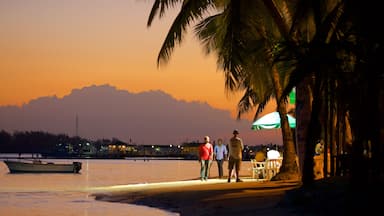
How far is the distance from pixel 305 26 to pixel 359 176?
6502 millimetres

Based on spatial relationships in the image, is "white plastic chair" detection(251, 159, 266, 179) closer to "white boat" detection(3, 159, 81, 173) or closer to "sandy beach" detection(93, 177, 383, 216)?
"sandy beach" detection(93, 177, 383, 216)

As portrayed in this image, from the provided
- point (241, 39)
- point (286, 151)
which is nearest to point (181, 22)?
point (241, 39)

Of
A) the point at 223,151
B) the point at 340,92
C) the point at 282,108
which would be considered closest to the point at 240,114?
the point at 223,151

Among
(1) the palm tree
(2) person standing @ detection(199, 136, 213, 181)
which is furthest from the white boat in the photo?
(1) the palm tree

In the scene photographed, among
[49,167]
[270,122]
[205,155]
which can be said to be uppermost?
[270,122]

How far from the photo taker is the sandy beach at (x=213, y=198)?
14.4 m

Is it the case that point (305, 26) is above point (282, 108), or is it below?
above

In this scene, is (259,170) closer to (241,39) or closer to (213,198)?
(241,39)

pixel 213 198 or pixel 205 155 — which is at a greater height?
pixel 205 155

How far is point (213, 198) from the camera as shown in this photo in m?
17.2

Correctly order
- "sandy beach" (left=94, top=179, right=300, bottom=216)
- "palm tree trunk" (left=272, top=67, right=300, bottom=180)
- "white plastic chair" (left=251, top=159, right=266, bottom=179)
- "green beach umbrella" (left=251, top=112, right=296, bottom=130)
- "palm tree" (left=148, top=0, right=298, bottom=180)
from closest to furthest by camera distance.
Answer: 1. "sandy beach" (left=94, top=179, right=300, bottom=216)
2. "palm tree" (left=148, top=0, right=298, bottom=180)
3. "palm tree trunk" (left=272, top=67, right=300, bottom=180)
4. "white plastic chair" (left=251, top=159, right=266, bottom=179)
5. "green beach umbrella" (left=251, top=112, right=296, bottom=130)

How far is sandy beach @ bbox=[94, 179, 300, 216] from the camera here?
1441 cm

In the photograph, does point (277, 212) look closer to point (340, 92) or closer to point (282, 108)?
point (340, 92)

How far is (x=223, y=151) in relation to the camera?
2812 centimetres
